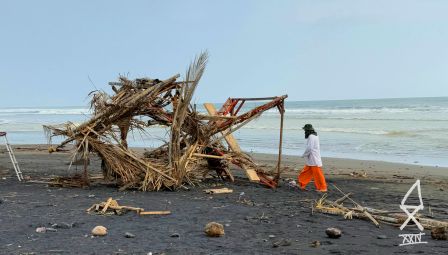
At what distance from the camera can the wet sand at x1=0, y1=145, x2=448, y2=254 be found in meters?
5.48

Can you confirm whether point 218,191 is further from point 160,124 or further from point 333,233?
point 333,233

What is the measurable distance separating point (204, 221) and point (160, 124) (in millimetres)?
3778

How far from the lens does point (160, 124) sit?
1021cm

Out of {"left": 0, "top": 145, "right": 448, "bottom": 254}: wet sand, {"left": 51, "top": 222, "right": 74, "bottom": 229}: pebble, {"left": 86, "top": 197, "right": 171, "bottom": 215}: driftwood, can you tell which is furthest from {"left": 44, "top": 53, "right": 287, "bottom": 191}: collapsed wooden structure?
{"left": 51, "top": 222, "right": 74, "bottom": 229}: pebble

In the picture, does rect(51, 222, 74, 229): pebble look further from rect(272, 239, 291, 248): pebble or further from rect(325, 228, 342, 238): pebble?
rect(325, 228, 342, 238): pebble

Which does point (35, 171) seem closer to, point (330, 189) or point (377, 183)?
point (330, 189)

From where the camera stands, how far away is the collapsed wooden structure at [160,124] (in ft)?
31.3

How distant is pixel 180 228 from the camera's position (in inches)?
251

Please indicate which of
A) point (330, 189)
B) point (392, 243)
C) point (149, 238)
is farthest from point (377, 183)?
point (149, 238)

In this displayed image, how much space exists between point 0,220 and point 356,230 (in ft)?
15.6

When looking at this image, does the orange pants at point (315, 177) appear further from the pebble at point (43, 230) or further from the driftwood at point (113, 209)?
the pebble at point (43, 230)

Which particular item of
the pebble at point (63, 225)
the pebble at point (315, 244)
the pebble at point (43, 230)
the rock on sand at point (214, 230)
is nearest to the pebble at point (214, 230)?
the rock on sand at point (214, 230)

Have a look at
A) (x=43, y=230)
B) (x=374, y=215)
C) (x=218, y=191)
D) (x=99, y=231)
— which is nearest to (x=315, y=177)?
(x=218, y=191)

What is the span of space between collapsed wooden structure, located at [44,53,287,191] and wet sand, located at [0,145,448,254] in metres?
0.37
